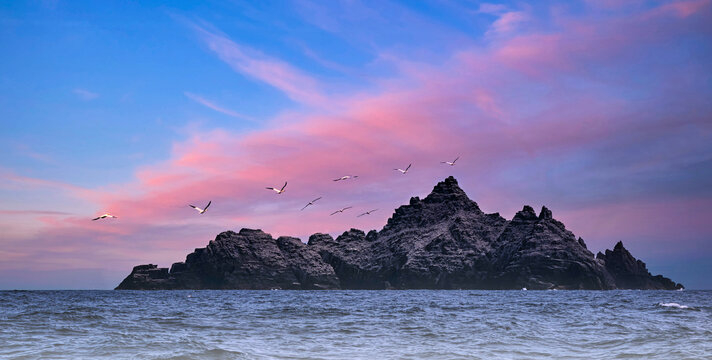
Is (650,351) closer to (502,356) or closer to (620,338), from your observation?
(620,338)

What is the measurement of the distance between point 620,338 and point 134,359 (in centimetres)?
2474

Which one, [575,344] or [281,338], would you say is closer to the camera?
[575,344]

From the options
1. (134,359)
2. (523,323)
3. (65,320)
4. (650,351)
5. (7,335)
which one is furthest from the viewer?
(65,320)

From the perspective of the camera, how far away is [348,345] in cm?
2797

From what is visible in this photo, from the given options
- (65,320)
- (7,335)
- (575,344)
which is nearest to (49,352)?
(7,335)

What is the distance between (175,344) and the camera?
2811 cm

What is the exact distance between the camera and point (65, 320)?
142ft

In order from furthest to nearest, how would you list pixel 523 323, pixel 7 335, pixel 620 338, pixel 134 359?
pixel 523 323 → pixel 7 335 → pixel 620 338 → pixel 134 359

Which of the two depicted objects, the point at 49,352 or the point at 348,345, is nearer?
the point at 49,352

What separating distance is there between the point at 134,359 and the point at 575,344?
21.0 meters

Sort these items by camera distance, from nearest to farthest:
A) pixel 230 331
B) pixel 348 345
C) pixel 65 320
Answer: pixel 348 345 < pixel 230 331 < pixel 65 320

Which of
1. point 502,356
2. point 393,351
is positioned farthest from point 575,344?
point 393,351

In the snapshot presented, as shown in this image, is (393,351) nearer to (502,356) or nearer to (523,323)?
(502,356)

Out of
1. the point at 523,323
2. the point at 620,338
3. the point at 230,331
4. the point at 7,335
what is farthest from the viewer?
the point at 523,323
